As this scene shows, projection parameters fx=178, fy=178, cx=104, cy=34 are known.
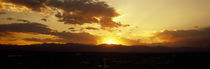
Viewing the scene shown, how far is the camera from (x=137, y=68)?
71312mm

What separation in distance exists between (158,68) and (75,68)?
33.9 meters

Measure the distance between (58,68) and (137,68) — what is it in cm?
3154

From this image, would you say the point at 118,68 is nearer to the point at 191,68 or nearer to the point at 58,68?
the point at 58,68

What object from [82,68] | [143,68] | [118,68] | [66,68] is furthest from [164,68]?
[66,68]

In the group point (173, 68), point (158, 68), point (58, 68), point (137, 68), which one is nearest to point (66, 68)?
point (58, 68)

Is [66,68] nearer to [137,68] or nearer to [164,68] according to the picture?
[137,68]

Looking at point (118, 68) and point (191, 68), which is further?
point (191, 68)

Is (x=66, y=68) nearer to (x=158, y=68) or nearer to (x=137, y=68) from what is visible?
(x=137, y=68)

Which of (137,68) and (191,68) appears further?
(191,68)

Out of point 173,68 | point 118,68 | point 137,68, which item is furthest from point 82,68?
point 173,68

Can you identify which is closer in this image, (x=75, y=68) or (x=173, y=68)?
(x=75, y=68)

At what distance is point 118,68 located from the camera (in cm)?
7081

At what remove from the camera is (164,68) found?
7462cm

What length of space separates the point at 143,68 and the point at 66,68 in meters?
30.8
